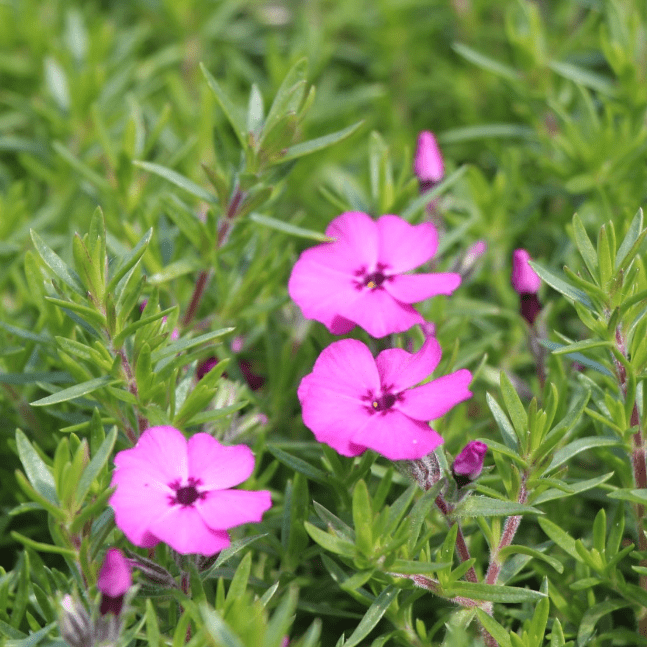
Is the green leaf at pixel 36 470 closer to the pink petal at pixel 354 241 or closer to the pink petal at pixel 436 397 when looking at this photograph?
the pink petal at pixel 436 397

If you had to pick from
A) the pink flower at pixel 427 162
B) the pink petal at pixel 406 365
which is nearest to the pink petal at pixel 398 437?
the pink petal at pixel 406 365

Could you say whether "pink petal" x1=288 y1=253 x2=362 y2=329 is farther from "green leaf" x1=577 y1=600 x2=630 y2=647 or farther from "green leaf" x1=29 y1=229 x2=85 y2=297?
"green leaf" x1=577 y1=600 x2=630 y2=647

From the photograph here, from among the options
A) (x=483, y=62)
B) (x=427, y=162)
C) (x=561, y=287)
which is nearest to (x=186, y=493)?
(x=561, y=287)

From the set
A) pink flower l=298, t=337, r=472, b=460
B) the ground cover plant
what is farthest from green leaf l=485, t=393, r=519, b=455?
pink flower l=298, t=337, r=472, b=460

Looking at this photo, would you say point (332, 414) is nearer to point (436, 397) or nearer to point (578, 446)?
point (436, 397)

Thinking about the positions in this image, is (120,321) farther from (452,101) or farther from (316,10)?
(316,10)

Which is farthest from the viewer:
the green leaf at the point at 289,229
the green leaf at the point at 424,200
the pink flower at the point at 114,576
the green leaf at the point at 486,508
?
the green leaf at the point at 424,200
